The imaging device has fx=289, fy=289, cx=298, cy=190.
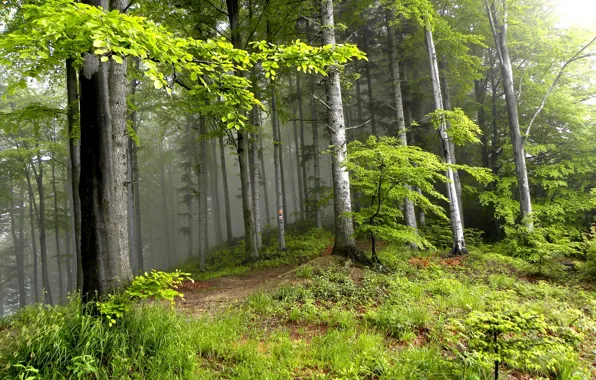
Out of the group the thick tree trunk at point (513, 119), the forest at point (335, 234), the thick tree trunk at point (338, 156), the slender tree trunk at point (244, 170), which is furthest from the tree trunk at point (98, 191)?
the thick tree trunk at point (513, 119)

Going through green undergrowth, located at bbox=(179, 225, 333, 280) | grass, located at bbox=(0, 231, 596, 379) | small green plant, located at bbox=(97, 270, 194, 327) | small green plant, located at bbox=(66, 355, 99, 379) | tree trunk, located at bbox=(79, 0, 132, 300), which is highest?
tree trunk, located at bbox=(79, 0, 132, 300)

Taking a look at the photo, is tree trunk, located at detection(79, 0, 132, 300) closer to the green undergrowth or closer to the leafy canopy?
the leafy canopy

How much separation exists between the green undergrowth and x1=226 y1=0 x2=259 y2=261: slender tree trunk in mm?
669

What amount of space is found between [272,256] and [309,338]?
907 centimetres

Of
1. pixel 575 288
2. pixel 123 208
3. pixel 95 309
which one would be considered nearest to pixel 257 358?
pixel 95 309

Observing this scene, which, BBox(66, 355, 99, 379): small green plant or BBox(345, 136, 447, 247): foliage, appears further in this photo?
BBox(345, 136, 447, 247): foliage

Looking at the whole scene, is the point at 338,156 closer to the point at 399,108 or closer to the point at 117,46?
the point at 117,46

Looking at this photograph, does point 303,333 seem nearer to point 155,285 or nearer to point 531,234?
point 155,285

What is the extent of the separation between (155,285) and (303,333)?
2.18 m

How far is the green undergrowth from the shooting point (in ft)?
38.4

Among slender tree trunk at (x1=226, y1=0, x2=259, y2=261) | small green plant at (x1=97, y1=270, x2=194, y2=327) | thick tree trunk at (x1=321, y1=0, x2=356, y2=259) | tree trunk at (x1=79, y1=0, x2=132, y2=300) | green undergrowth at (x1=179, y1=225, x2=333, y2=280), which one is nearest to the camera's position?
small green plant at (x1=97, y1=270, x2=194, y2=327)

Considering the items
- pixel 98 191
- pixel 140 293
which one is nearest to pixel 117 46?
pixel 98 191

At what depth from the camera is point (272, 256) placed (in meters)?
12.9

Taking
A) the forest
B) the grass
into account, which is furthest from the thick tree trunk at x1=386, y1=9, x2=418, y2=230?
the grass
